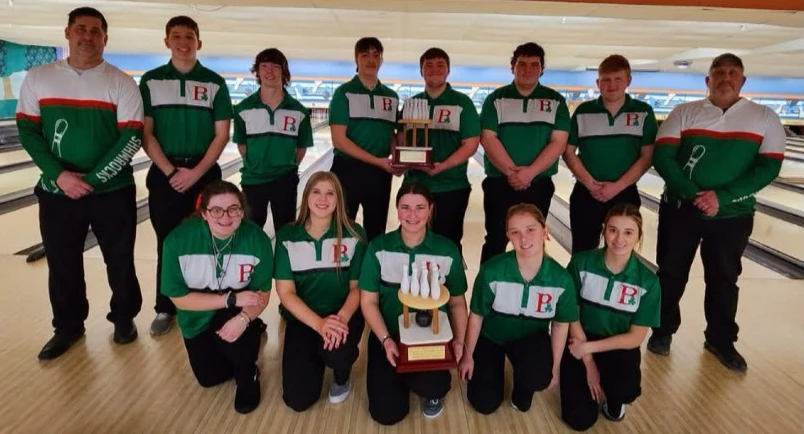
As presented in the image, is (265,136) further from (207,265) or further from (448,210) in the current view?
(448,210)

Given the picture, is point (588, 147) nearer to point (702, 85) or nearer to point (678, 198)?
point (678, 198)

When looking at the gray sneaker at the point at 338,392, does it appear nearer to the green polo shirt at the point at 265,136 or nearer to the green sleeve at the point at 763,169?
the green polo shirt at the point at 265,136

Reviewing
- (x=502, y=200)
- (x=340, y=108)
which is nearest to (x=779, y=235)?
(x=502, y=200)

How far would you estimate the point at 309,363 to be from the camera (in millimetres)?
1667

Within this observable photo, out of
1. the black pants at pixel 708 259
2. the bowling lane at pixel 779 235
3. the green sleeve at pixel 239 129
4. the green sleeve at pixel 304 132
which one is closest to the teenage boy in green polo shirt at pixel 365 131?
the green sleeve at pixel 304 132

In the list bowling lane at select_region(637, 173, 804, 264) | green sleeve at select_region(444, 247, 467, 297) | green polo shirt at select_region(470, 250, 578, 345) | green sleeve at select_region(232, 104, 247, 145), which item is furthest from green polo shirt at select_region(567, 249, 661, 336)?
bowling lane at select_region(637, 173, 804, 264)

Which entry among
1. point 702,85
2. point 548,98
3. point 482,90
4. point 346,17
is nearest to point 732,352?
Result: point 548,98

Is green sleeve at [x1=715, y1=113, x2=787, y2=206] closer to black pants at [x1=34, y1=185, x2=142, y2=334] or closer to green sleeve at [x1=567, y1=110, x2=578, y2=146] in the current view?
green sleeve at [x1=567, y1=110, x2=578, y2=146]

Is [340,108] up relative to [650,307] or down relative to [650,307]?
up

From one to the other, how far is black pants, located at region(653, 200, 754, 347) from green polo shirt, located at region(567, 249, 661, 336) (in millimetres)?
488

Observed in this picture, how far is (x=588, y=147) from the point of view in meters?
2.19

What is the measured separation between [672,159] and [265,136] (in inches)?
65.5

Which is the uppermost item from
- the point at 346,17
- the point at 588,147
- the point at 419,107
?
the point at 346,17

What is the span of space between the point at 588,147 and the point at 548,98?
0.28 metres
